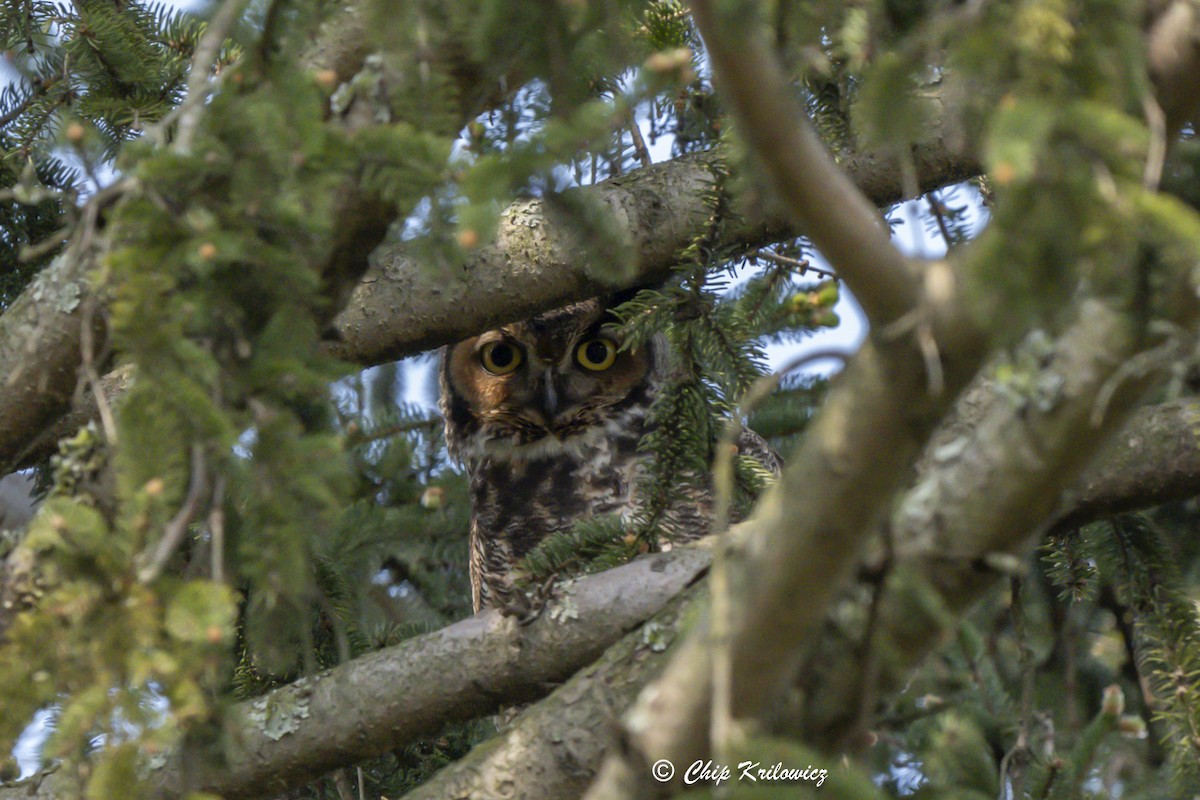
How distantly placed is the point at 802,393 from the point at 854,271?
2.37 meters

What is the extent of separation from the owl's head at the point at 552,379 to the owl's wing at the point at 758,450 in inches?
17.7

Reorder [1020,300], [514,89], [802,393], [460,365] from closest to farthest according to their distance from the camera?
[1020,300] < [514,89] < [802,393] < [460,365]

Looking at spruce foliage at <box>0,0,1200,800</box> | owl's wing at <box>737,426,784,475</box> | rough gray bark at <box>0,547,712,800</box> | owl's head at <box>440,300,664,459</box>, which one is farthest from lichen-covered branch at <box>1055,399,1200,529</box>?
owl's head at <box>440,300,664,459</box>

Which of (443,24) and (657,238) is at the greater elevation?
(443,24)

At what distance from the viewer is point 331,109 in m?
1.26

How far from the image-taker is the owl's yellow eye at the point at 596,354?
11.0 ft

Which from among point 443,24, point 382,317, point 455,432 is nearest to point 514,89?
point 443,24

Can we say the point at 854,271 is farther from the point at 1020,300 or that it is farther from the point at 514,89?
the point at 514,89

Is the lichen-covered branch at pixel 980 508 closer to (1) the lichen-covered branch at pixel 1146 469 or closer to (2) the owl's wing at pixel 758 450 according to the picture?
(1) the lichen-covered branch at pixel 1146 469

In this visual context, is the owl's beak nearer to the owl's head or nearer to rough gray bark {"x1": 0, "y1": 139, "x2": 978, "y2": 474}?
the owl's head

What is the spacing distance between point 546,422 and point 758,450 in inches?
28.4

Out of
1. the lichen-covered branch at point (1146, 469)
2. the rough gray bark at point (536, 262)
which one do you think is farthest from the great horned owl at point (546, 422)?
the lichen-covered branch at point (1146, 469)

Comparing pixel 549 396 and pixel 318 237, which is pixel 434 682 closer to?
pixel 318 237

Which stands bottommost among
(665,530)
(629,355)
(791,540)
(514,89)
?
(665,530)
